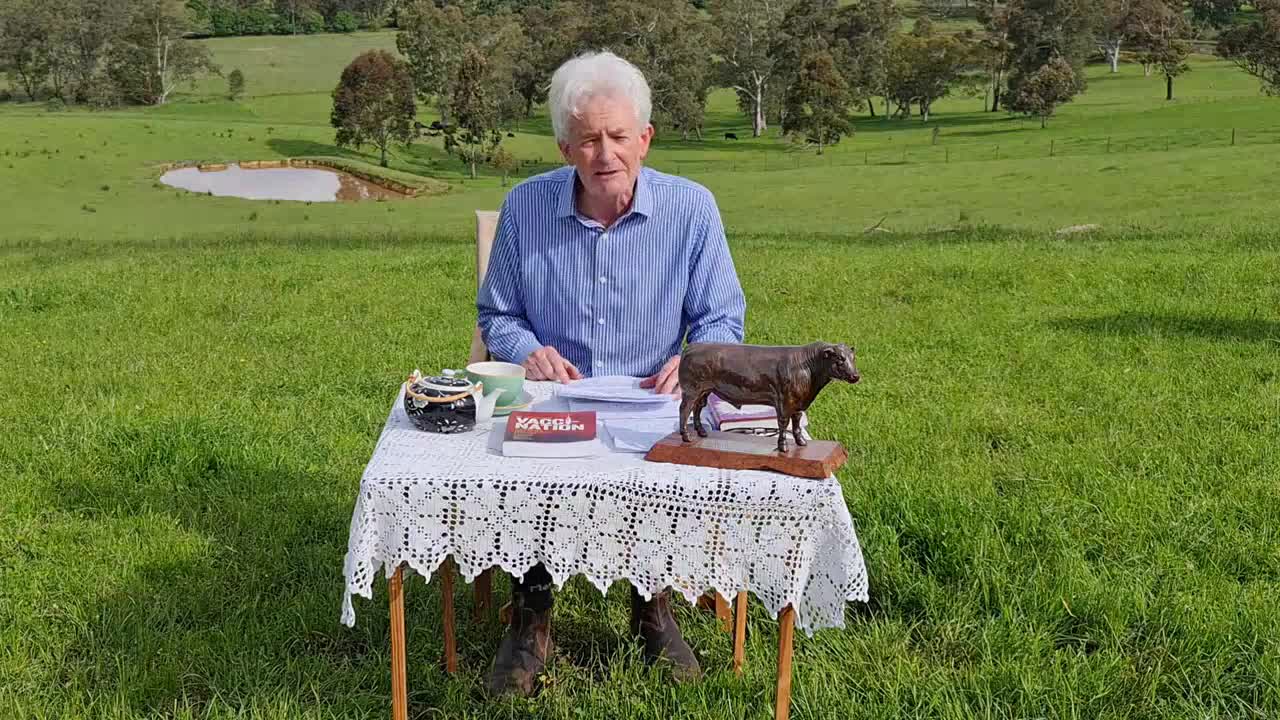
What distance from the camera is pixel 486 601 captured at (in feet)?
13.2

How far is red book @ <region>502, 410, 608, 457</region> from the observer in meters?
2.70

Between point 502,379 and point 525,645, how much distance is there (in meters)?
0.98

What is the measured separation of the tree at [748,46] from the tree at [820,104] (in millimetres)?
7478

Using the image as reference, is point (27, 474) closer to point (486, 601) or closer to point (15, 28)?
point (486, 601)

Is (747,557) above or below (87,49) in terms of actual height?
below

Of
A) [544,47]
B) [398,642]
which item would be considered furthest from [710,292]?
[544,47]

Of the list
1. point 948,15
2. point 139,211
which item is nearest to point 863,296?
point 139,211

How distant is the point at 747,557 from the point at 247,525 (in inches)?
116

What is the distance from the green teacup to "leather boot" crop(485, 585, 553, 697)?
753 mm

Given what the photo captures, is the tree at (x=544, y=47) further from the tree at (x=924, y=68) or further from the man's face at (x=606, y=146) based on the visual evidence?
the man's face at (x=606, y=146)

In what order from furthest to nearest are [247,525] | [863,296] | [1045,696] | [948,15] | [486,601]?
[948,15], [863,296], [247,525], [486,601], [1045,696]

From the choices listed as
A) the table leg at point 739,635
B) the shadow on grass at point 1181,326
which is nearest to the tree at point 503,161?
the shadow on grass at point 1181,326

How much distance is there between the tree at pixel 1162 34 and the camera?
58.7m

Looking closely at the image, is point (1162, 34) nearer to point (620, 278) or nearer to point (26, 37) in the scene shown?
point (26, 37)
